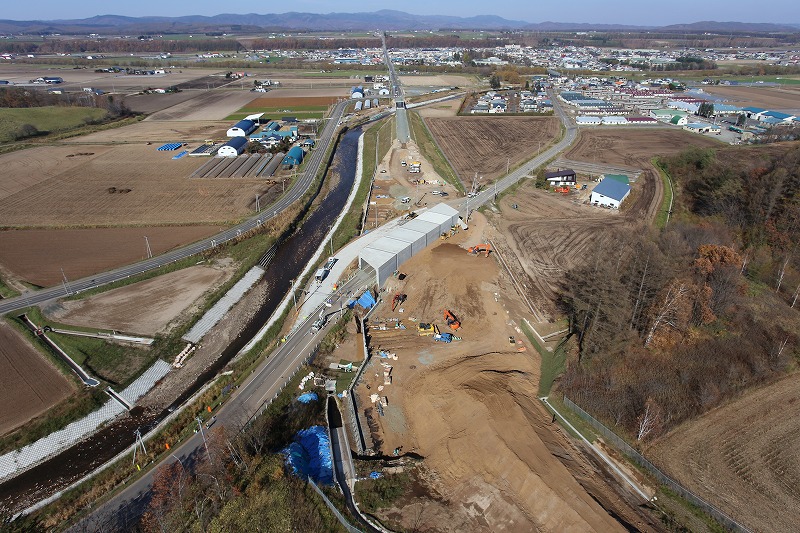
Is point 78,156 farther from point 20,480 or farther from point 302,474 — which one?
point 302,474

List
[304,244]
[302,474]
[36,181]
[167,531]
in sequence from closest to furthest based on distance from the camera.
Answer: [167,531]
[302,474]
[304,244]
[36,181]

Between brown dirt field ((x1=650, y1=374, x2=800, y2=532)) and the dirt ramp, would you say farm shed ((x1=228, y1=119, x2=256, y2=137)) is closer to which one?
the dirt ramp

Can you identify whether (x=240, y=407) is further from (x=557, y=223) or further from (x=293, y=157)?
(x=293, y=157)

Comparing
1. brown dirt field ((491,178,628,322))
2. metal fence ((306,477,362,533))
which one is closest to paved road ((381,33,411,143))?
brown dirt field ((491,178,628,322))

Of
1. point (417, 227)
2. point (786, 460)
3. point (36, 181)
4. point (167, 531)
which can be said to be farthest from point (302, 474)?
point (36, 181)

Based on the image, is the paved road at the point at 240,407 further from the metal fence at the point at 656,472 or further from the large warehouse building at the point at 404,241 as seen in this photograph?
the metal fence at the point at 656,472
